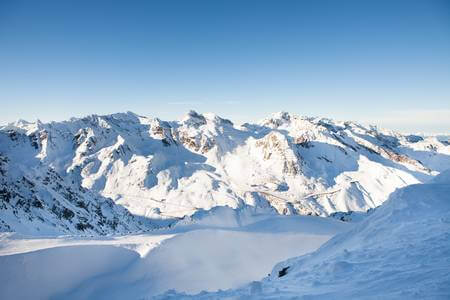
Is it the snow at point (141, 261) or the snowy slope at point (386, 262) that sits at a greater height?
the snowy slope at point (386, 262)

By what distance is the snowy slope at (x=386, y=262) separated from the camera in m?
9.45

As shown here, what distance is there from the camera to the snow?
63.8ft

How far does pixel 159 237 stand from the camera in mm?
26297

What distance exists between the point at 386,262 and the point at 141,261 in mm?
16194

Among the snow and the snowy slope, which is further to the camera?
the snow

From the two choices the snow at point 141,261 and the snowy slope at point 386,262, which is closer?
the snowy slope at point 386,262

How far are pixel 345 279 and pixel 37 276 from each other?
17.9 meters

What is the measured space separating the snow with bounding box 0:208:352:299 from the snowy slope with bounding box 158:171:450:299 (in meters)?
7.47

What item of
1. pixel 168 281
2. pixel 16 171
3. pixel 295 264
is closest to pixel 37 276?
pixel 168 281

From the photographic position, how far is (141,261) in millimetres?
22328

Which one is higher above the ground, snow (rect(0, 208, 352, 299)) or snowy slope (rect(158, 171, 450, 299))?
snowy slope (rect(158, 171, 450, 299))

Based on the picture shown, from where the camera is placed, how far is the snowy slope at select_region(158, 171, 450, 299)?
31.0ft

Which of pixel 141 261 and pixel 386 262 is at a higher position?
pixel 386 262

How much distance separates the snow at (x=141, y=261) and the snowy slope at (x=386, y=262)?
24.5 feet
